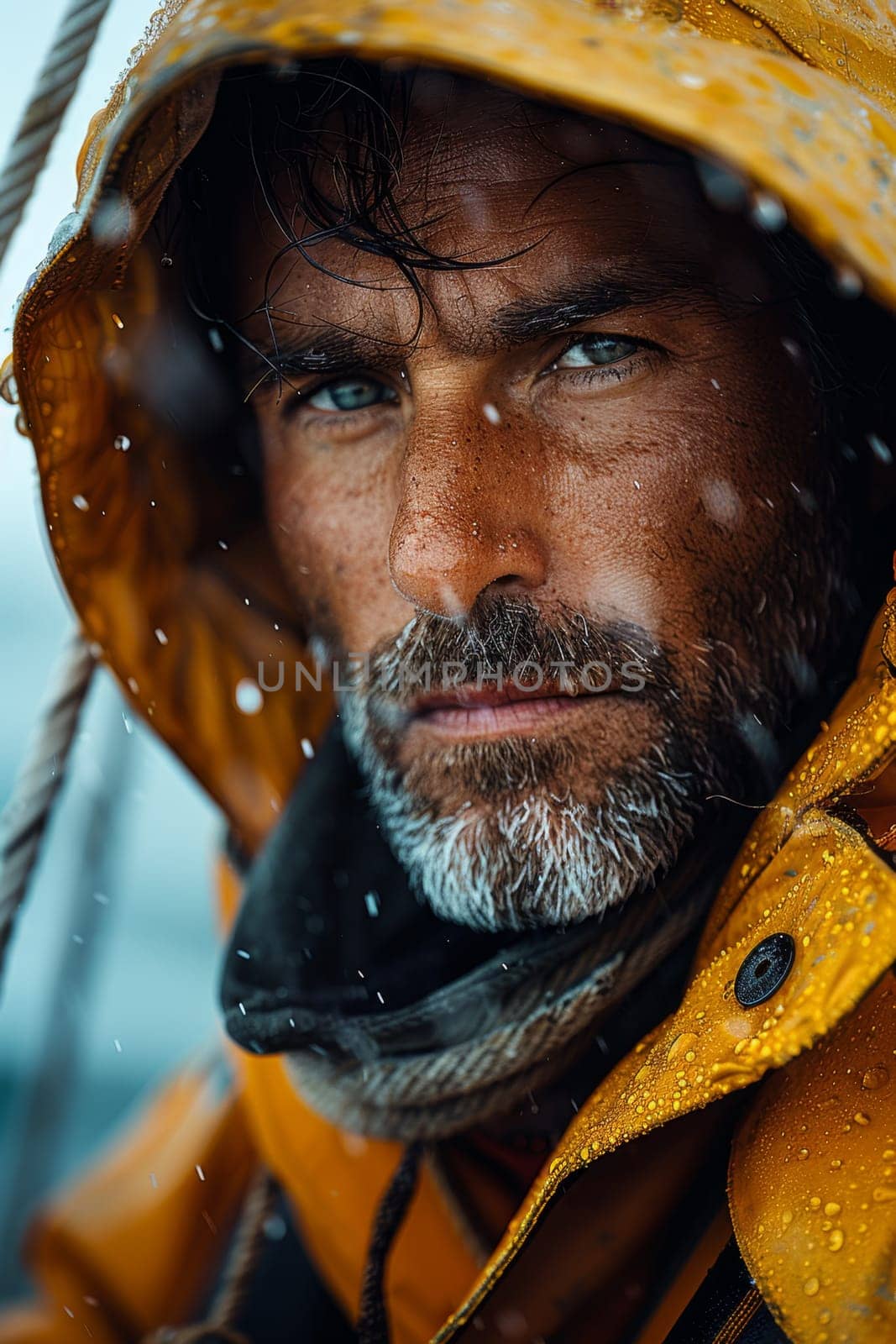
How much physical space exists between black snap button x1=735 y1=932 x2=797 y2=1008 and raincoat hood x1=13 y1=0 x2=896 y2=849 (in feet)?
1.54

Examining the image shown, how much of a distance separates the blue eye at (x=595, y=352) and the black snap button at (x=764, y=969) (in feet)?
1.85

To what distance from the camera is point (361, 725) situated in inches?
49.1

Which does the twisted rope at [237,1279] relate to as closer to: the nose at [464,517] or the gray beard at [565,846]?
the gray beard at [565,846]

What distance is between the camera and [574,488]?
1.02 metres

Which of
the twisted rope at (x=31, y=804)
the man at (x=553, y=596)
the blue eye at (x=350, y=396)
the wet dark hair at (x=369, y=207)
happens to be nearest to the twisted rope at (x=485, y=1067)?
the man at (x=553, y=596)

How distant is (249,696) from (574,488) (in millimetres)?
795

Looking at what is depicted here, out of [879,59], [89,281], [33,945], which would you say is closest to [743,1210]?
[879,59]

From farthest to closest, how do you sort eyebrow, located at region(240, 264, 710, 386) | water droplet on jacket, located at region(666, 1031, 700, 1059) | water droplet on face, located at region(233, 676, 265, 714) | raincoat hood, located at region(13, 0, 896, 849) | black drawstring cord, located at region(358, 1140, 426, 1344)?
water droplet on face, located at region(233, 676, 265, 714)
black drawstring cord, located at region(358, 1140, 426, 1344)
eyebrow, located at region(240, 264, 710, 386)
water droplet on jacket, located at region(666, 1031, 700, 1059)
raincoat hood, located at region(13, 0, 896, 849)

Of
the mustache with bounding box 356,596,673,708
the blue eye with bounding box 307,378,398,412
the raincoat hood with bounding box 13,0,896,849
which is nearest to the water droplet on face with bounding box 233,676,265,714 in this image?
the raincoat hood with bounding box 13,0,896,849

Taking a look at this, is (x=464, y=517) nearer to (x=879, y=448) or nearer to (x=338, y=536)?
(x=338, y=536)

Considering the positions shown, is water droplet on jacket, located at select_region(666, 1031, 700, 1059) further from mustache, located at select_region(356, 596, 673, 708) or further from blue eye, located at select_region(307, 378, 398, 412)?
blue eye, located at select_region(307, 378, 398, 412)

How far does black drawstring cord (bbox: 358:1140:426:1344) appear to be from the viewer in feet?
3.79

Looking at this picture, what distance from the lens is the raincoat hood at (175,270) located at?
0.71 m

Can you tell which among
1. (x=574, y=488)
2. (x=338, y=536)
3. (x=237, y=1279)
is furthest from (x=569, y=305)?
(x=237, y=1279)
